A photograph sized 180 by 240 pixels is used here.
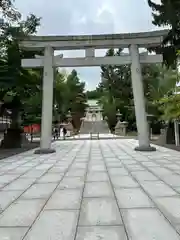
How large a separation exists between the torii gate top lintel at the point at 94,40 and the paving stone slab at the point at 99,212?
9738 mm

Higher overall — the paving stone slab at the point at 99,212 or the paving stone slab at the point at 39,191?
the paving stone slab at the point at 39,191

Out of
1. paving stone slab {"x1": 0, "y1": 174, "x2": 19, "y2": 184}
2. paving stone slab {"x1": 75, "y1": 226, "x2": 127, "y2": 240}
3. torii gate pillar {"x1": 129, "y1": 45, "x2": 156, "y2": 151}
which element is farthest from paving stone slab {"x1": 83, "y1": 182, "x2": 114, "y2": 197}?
torii gate pillar {"x1": 129, "y1": 45, "x2": 156, "y2": 151}

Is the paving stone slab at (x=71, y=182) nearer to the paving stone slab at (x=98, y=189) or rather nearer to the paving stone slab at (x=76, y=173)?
the paving stone slab at (x=98, y=189)

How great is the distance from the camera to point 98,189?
Result: 17.0 ft

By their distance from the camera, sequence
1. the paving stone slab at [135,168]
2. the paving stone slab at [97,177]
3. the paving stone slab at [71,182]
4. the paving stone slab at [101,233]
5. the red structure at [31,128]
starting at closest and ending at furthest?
the paving stone slab at [101,233] < the paving stone slab at [71,182] < the paving stone slab at [97,177] < the paving stone slab at [135,168] < the red structure at [31,128]

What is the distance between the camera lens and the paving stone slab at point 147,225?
2.99 metres

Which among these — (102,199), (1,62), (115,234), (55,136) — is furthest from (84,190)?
(55,136)

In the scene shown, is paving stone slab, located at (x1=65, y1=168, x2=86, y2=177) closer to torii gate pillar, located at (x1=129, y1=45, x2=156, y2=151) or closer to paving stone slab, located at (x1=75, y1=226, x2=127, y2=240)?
paving stone slab, located at (x1=75, y1=226, x2=127, y2=240)

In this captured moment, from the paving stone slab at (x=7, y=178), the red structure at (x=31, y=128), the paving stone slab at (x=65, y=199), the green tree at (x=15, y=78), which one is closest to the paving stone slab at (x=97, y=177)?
the paving stone slab at (x=65, y=199)

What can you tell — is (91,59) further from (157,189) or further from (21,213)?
(21,213)

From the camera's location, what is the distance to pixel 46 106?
12.9 meters

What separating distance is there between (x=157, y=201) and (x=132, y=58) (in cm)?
971

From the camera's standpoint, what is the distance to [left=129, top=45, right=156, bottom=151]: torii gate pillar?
42.4 ft

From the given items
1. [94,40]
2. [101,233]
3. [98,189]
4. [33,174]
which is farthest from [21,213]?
[94,40]
